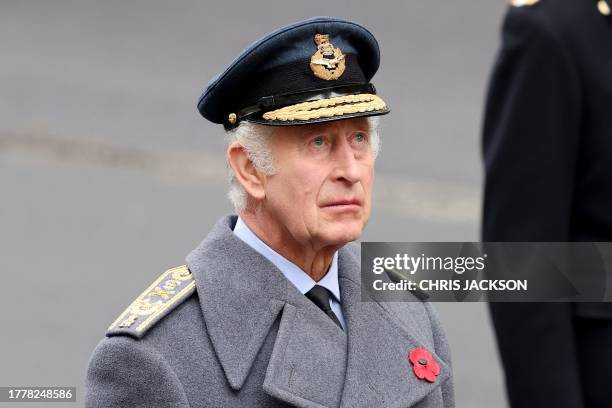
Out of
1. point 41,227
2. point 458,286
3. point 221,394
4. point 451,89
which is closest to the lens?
point 221,394

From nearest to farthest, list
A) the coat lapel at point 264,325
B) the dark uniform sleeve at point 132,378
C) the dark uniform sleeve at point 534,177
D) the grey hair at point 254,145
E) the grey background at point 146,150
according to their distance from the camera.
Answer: the dark uniform sleeve at point 534,177 < the dark uniform sleeve at point 132,378 < the coat lapel at point 264,325 < the grey hair at point 254,145 < the grey background at point 146,150

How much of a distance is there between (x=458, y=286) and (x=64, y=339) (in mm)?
4148

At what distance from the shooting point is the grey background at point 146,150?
7.88m

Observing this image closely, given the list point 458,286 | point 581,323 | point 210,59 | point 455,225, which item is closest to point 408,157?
point 455,225

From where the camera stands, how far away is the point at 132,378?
3.48m

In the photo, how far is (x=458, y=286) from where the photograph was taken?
3.81 metres

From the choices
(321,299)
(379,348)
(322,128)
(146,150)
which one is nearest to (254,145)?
(322,128)

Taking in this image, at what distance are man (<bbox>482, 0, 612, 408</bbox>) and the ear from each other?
42.6 inches

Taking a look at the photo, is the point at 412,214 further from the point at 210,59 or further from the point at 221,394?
the point at 221,394

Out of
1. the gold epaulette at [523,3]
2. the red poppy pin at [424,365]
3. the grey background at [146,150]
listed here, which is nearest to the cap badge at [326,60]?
the red poppy pin at [424,365]

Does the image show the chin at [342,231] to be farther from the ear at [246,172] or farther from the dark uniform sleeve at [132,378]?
the dark uniform sleeve at [132,378]

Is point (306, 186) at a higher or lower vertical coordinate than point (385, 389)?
higher

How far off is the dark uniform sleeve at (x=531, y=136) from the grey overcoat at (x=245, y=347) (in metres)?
1.02

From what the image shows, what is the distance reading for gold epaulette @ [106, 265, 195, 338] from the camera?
139 inches
